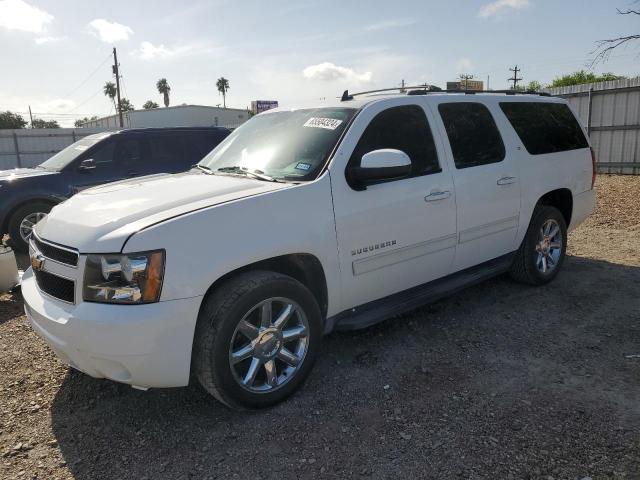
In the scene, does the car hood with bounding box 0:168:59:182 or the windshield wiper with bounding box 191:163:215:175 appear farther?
the car hood with bounding box 0:168:59:182

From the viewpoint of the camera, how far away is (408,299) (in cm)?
382

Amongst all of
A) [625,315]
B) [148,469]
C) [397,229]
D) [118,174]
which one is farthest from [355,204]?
[118,174]

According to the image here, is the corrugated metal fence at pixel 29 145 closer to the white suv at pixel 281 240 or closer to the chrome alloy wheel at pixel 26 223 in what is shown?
the chrome alloy wheel at pixel 26 223

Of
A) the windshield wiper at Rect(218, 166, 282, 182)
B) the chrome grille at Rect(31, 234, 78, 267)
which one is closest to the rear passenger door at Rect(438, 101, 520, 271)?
the windshield wiper at Rect(218, 166, 282, 182)

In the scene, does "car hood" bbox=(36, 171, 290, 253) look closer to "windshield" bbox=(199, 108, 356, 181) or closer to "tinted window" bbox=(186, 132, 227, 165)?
"windshield" bbox=(199, 108, 356, 181)

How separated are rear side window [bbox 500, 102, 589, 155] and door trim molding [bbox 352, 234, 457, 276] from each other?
1.53 meters

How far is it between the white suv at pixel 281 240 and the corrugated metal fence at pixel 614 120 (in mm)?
10694

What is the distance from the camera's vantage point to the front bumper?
255 cm

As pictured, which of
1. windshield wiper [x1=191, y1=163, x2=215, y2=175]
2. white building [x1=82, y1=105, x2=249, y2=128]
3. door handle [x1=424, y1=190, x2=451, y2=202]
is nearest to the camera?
door handle [x1=424, y1=190, x2=451, y2=202]

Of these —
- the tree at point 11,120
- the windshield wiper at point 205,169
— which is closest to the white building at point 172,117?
the tree at point 11,120

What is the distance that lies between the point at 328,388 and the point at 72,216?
6.36 ft

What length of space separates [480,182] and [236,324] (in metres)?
2.46

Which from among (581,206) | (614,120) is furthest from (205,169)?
(614,120)

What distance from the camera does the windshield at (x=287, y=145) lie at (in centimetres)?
343
